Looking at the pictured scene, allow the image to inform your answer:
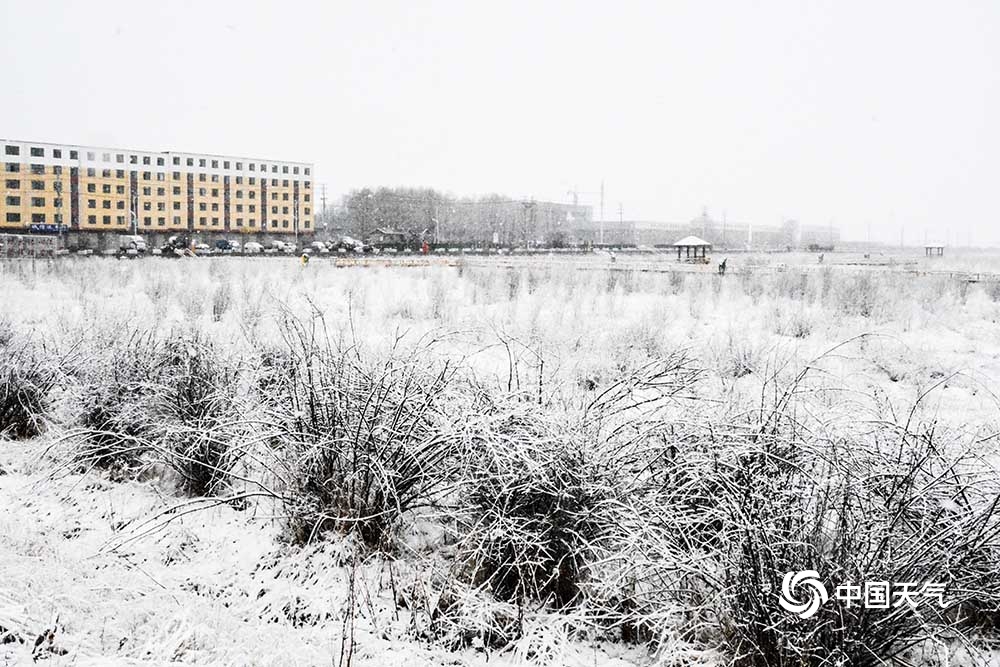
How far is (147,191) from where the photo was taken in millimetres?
72750

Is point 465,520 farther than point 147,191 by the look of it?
No

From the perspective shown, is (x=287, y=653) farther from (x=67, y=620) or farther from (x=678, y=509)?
(x=678, y=509)

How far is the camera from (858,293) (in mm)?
19078

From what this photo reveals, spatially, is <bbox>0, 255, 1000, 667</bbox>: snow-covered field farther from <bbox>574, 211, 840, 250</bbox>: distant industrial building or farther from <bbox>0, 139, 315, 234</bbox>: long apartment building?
<bbox>574, 211, 840, 250</bbox>: distant industrial building

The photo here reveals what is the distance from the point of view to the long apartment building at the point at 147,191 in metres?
62.8

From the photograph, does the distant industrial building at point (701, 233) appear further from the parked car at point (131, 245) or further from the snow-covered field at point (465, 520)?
the snow-covered field at point (465, 520)

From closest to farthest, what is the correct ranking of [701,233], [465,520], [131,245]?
[465,520], [131,245], [701,233]

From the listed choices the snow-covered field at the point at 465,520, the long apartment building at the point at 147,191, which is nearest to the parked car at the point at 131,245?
the long apartment building at the point at 147,191

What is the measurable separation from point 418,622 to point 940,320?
641 inches

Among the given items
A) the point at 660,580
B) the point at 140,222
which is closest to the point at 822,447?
the point at 660,580

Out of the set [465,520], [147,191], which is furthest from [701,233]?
[465,520]

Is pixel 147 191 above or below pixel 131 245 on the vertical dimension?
above

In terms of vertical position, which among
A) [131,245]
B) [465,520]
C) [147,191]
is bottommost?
[465,520]

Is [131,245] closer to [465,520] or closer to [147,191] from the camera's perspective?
[147,191]
